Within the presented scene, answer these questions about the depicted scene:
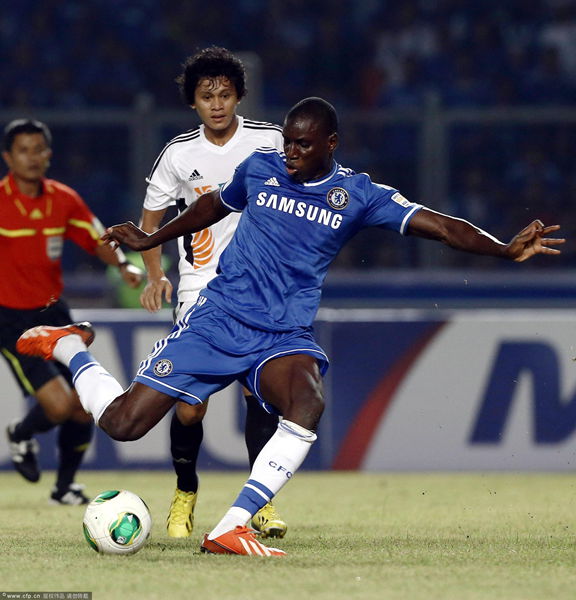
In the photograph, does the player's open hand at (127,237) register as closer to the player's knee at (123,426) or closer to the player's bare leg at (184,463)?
the player's knee at (123,426)

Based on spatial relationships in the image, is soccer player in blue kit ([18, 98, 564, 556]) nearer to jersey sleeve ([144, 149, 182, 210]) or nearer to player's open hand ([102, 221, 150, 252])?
player's open hand ([102, 221, 150, 252])

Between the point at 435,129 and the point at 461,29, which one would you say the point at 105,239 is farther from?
the point at 461,29

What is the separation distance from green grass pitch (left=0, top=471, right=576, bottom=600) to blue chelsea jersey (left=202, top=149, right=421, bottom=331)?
105cm

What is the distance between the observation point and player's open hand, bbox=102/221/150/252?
6.10 metres

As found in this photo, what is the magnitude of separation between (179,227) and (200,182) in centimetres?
74

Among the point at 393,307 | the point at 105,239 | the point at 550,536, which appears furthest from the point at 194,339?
the point at 393,307

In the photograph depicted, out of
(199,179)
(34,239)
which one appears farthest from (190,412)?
(34,239)

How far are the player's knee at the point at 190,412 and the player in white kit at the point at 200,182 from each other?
2 centimetres

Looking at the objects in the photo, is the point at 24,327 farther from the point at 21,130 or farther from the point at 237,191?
the point at 237,191

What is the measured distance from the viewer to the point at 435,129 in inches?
504

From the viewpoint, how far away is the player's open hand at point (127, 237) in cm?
610

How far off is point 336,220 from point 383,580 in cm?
158

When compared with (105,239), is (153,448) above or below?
below

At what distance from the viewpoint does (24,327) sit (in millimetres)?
8273
